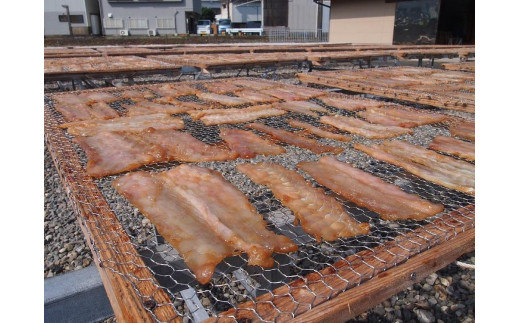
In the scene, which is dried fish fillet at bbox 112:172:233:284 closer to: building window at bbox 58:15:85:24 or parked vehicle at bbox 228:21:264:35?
parked vehicle at bbox 228:21:264:35

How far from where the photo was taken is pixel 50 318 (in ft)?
7.99

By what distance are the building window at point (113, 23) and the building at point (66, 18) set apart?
2.20 meters

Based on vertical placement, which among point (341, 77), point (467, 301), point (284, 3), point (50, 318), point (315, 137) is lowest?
point (467, 301)

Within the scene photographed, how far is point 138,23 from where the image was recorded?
3753 cm

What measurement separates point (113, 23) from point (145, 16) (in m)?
3.39

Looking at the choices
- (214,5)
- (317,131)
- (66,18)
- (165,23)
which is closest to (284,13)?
(165,23)

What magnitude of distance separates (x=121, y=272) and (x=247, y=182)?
3.45 meters

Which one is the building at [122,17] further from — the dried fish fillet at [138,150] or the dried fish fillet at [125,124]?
the dried fish fillet at [138,150]

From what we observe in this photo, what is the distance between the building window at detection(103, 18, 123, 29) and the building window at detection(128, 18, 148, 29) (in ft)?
3.02

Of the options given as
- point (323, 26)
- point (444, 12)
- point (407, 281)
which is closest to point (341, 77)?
point (407, 281)

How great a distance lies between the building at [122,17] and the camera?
3597 cm

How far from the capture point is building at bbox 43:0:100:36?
116 ft

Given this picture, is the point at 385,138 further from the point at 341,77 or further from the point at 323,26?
the point at 323,26

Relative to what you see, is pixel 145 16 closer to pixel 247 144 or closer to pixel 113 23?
pixel 113 23
